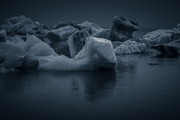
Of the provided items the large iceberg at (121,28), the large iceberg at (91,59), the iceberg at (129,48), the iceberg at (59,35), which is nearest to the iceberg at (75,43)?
the iceberg at (59,35)

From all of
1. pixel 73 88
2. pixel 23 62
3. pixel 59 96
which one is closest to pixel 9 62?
pixel 23 62

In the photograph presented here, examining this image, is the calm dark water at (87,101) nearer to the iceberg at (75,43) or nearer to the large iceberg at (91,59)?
the large iceberg at (91,59)

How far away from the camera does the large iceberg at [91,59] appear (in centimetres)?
983

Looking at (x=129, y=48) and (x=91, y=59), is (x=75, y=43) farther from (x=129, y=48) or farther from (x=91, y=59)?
(x=129, y=48)

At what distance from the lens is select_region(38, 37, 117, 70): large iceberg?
9.83 meters

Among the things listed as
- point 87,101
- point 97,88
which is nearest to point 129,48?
point 97,88

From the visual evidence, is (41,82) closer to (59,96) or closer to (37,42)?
(59,96)

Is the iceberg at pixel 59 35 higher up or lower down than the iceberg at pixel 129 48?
higher up

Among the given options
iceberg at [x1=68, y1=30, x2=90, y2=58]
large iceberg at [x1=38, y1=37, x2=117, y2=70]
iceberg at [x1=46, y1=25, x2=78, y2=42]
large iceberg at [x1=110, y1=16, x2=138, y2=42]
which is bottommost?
large iceberg at [x1=38, y1=37, x2=117, y2=70]

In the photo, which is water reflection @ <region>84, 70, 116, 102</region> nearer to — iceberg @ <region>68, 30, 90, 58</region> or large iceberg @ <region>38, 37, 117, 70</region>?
large iceberg @ <region>38, 37, 117, 70</region>

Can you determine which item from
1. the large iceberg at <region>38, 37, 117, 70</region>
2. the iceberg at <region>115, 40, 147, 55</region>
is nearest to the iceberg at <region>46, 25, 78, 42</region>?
the iceberg at <region>115, 40, 147, 55</region>

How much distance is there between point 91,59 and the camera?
9891 mm

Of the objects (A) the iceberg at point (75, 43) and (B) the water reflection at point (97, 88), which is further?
(A) the iceberg at point (75, 43)

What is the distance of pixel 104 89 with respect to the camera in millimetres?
6496
